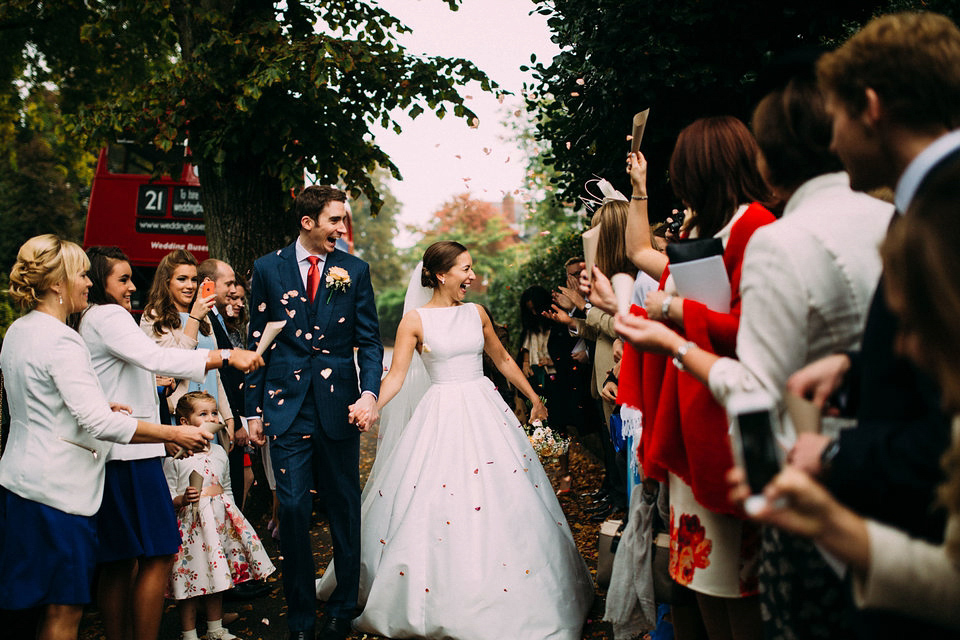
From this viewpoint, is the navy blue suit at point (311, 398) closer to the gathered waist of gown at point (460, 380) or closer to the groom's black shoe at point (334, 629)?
the groom's black shoe at point (334, 629)

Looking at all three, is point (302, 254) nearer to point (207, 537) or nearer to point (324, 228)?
point (324, 228)

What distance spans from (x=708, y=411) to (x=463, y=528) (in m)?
2.55

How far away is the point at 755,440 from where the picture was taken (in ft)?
4.17

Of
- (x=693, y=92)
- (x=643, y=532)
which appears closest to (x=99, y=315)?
(x=643, y=532)

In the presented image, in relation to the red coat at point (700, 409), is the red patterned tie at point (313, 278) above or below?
above

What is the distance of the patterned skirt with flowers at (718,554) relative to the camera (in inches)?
93.0

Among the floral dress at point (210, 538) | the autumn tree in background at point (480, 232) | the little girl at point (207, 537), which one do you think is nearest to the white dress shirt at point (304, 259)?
the little girl at point (207, 537)

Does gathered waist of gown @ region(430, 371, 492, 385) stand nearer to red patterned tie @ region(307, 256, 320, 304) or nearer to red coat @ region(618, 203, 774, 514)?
red patterned tie @ region(307, 256, 320, 304)

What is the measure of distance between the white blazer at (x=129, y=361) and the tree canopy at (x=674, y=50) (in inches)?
137

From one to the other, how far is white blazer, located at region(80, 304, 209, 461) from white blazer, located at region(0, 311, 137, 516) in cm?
30

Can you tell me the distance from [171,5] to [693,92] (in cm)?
568

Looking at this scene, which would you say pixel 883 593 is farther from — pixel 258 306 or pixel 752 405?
pixel 258 306

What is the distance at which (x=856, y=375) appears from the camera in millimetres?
1638

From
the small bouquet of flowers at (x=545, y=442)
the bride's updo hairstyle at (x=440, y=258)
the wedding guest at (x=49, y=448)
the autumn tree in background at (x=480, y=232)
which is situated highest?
the autumn tree in background at (x=480, y=232)
